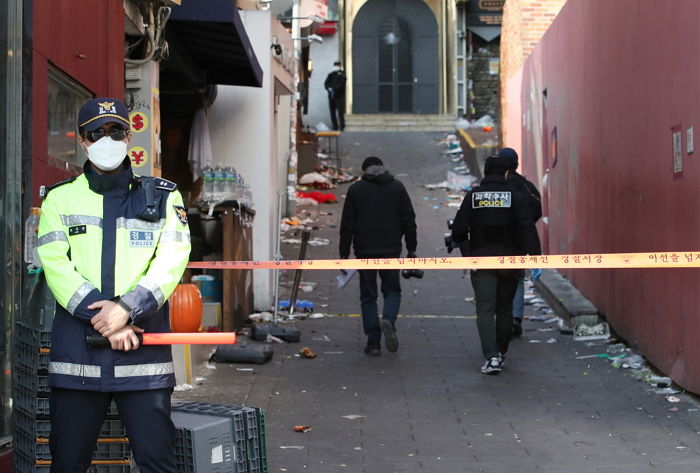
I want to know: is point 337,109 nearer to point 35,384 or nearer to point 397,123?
point 397,123

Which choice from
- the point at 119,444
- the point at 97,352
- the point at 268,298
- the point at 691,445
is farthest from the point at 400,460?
the point at 268,298

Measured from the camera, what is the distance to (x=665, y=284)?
8.86 metres

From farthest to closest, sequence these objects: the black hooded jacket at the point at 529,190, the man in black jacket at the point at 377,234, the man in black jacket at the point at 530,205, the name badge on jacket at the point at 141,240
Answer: the man in black jacket at the point at 530,205 < the black hooded jacket at the point at 529,190 < the man in black jacket at the point at 377,234 < the name badge on jacket at the point at 141,240

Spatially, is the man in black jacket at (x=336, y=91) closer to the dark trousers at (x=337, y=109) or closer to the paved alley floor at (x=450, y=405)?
the dark trousers at (x=337, y=109)

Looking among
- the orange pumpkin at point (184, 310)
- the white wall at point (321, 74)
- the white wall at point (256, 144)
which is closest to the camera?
the orange pumpkin at point (184, 310)

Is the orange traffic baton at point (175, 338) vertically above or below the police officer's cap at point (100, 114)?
below

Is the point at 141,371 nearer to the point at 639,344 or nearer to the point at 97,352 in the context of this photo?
the point at 97,352

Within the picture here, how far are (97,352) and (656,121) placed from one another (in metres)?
6.13

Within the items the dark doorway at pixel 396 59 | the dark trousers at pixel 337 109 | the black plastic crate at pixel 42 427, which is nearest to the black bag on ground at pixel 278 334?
the black plastic crate at pixel 42 427

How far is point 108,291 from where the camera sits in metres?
4.34

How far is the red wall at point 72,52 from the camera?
5832 mm

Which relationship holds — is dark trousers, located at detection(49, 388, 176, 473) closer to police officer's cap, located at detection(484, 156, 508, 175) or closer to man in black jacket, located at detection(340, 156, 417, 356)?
police officer's cap, located at detection(484, 156, 508, 175)

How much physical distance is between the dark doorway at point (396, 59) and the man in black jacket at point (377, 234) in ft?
80.7

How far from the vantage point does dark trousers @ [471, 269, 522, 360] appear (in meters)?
9.48
